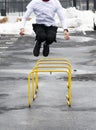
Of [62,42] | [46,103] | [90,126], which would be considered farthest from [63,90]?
[62,42]

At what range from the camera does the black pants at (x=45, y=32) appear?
532 inches

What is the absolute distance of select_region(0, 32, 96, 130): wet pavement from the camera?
1052 centimetres

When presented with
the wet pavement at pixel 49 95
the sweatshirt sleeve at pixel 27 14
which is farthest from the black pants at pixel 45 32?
the wet pavement at pixel 49 95

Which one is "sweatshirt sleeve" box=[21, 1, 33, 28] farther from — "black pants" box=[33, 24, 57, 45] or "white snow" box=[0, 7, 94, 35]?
"white snow" box=[0, 7, 94, 35]

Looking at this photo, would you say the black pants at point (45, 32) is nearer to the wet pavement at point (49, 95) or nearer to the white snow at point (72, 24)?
A: the wet pavement at point (49, 95)

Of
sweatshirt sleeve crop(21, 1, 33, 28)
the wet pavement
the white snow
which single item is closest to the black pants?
sweatshirt sleeve crop(21, 1, 33, 28)

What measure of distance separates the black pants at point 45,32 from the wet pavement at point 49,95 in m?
1.33

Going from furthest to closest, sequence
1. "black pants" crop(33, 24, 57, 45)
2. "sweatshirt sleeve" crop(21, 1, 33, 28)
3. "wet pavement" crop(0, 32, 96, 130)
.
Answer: "sweatshirt sleeve" crop(21, 1, 33, 28) → "black pants" crop(33, 24, 57, 45) → "wet pavement" crop(0, 32, 96, 130)

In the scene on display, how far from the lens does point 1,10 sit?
4425 cm

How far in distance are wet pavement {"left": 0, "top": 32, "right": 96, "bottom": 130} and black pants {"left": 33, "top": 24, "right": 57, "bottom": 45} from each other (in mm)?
1325

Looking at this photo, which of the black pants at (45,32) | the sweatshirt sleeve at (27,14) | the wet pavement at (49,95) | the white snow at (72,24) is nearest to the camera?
the wet pavement at (49,95)

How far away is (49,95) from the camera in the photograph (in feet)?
44.4

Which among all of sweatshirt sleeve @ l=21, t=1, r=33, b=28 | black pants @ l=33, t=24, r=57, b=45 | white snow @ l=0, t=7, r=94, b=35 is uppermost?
sweatshirt sleeve @ l=21, t=1, r=33, b=28

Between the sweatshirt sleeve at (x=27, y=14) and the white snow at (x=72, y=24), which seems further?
the white snow at (x=72, y=24)
